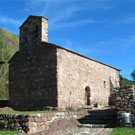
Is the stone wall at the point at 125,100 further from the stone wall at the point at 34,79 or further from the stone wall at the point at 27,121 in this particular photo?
the stone wall at the point at 34,79

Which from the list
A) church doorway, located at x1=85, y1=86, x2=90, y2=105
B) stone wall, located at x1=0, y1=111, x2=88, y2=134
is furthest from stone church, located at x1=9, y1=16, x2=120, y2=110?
stone wall, located at x1=0, y1=111, x2=88, y2=134

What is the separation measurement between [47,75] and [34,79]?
156 centimetres

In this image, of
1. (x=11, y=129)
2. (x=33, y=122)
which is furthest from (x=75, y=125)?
(x=11, y=129)

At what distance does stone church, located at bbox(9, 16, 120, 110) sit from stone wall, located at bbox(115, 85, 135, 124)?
549 cm

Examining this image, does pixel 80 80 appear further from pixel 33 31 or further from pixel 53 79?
pixel 33 31

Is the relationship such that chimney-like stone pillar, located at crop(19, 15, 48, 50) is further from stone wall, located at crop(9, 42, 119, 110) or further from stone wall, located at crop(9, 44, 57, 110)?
stone wall, located at crop(9, 44, 57, 110)

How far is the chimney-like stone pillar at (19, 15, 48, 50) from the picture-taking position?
1639cm

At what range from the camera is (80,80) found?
680 inches

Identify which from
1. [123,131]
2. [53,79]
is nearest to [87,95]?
[53,79]

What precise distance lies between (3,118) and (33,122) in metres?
1.75

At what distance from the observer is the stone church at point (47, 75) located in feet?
50.1

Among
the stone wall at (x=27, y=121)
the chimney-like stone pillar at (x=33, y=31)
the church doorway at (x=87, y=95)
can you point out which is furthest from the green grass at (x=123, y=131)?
the chimney-like stone pillar at (x=33, y=31)

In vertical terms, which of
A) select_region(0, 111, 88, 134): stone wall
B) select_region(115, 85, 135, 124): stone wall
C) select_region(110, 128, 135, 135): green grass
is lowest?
select_region(110, 128, 135, 135): green grass

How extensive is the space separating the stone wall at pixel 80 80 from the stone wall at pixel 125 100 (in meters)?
5.63
